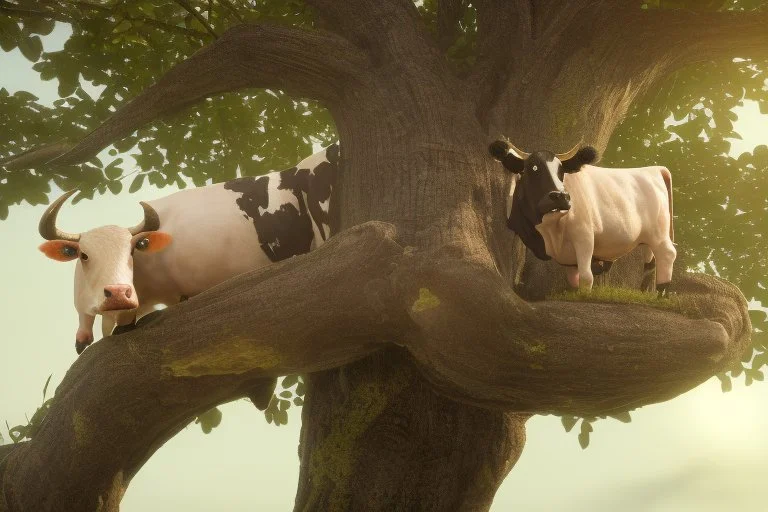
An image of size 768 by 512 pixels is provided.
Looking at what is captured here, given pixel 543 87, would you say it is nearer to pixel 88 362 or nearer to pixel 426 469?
pixel 426 469

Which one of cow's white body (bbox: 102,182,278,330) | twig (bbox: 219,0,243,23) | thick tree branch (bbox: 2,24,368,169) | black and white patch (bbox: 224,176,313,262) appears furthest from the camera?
twig (bbox: 219,0,243,23)

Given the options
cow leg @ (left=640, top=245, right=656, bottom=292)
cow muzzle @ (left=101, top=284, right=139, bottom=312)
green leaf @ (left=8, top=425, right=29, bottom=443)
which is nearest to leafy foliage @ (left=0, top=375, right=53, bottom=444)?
green leaf @ (left=8, top=425, right=29, bottom=443)

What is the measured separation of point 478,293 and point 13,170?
6.01 m

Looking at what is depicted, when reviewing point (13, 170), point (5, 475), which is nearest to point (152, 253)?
point (5, 475)

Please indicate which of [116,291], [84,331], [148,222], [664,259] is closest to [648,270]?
[664,259]

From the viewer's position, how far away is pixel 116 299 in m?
5.00

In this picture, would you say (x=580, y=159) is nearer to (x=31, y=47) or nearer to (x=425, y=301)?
(x=425, y=301)

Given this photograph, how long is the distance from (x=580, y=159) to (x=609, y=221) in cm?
55

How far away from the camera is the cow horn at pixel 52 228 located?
5320 mm

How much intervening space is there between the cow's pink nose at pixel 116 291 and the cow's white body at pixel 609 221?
9.47 feet

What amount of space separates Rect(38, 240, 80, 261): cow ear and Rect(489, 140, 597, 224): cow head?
119 inches

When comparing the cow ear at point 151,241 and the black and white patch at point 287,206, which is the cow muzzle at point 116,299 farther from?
the black and white patch at point 287,206

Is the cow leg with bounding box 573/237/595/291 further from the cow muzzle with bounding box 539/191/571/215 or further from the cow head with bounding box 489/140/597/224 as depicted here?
the cow muzzle with bounding box 539/191/571/215

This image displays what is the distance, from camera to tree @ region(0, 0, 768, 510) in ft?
16.9
